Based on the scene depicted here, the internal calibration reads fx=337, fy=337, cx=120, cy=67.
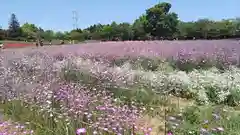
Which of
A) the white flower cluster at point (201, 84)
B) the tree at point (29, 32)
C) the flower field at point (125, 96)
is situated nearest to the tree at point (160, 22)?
the tree at point (29, 32)

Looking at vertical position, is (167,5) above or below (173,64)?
above

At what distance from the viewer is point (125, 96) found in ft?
17.7

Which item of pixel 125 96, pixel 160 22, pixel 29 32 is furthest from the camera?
pixel 29 32

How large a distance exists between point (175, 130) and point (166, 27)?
56.1 metres

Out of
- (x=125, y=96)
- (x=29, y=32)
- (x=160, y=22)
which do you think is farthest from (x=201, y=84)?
(x=29, y=32)

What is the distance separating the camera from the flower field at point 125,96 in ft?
12.4

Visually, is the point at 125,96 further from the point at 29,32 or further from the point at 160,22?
the point at 29,32

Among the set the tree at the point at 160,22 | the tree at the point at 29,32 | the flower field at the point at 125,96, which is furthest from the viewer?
→ the tree at the point at 29,32

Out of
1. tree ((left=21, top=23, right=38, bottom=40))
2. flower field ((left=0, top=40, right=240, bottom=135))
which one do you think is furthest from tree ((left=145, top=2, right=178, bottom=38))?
flower field ((left=0, top=40, right=240, bottom=135))

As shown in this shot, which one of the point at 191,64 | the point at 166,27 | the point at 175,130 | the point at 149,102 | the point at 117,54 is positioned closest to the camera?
the point at 175,130

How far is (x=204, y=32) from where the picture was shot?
53312 mm

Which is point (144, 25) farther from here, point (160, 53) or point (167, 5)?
point (160, 53)

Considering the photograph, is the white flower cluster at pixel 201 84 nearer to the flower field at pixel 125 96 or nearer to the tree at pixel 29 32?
the flower field at pixel 125 96

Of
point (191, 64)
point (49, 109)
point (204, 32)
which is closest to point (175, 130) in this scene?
point (49, 109)
